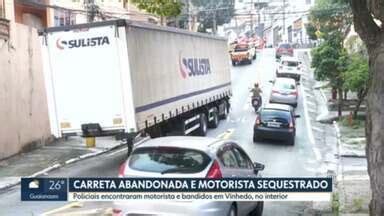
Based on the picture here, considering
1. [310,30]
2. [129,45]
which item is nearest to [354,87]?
[129,45]

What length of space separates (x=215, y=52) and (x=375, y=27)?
74.7 ft

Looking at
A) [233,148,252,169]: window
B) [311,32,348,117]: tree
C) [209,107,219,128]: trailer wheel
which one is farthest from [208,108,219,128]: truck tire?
[233,148,252,169]: window

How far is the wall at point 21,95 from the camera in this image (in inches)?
914

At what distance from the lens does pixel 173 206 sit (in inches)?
358

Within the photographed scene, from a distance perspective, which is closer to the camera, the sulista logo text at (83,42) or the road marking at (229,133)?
the sulista logo text at (83,42)

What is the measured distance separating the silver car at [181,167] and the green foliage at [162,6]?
15.2ft

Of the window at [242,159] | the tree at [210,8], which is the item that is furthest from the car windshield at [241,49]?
the window at [242,159]

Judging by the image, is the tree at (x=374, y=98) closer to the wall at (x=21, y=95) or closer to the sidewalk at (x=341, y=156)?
the sidewalk at (x=341, y=156)

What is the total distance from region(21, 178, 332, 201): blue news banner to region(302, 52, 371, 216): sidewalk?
3750 mm

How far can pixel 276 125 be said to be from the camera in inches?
1014

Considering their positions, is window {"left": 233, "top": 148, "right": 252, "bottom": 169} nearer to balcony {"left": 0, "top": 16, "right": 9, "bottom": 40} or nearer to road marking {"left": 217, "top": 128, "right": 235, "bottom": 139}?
balcony {"left": 0, "top": 16, "right": 9, "bottom": 40}

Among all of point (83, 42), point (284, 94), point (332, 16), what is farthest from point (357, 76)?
point (332, 16)

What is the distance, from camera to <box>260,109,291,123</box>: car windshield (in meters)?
25.9

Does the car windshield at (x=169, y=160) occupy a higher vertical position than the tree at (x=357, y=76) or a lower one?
higher
